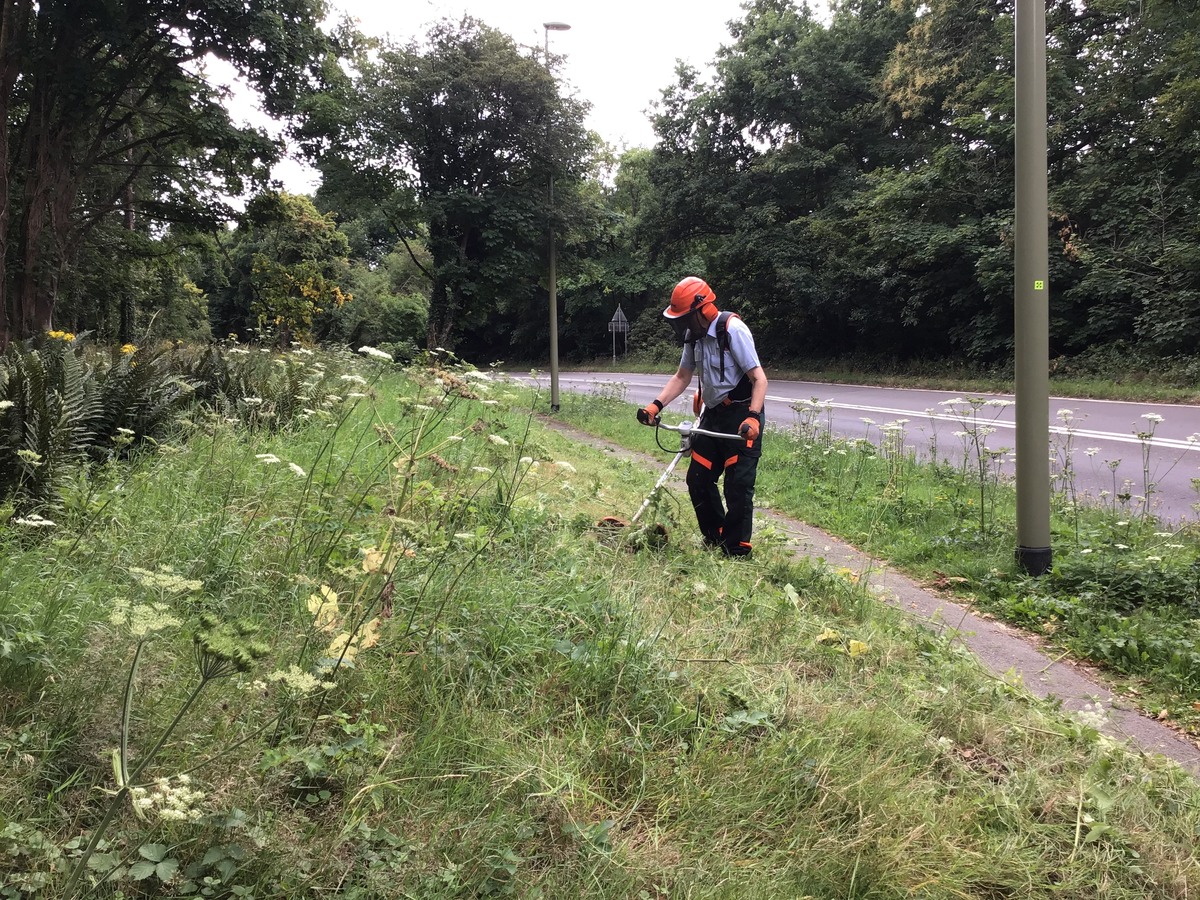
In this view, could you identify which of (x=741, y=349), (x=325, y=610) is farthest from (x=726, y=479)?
(x=325, y=610)

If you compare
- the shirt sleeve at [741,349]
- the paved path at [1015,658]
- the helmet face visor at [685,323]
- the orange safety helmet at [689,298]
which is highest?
the orange safety helmet at [689,298]

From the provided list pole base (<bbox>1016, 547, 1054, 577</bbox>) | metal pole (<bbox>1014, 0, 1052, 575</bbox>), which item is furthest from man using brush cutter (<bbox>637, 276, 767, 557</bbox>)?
pole base (<bbox>1016, 547, 1054, 577</bbox>)

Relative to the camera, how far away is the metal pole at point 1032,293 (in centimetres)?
495

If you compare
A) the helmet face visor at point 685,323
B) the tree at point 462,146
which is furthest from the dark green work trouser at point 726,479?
the tree at point 462,146

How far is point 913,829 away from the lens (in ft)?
7.18

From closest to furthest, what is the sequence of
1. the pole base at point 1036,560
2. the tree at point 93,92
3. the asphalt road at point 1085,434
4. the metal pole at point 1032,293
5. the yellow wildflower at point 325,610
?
the yellow wildflower at point 325,610
the metal pole at point 1032,293
the pole base at point 1036,560
the asphalt road at point 1085,434
the tree at point 93,92

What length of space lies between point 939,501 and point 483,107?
47.7 ft

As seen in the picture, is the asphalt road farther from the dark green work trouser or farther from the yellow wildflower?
the yellow wildflower

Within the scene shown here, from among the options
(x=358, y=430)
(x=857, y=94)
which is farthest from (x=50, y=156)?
(x=857, y=94)

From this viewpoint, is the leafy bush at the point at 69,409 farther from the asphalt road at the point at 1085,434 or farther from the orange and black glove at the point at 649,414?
the asphalt road at the point at 1085,434

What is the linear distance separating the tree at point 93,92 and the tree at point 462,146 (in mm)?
1531

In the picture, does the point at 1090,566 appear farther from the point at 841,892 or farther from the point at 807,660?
the point at 841,892

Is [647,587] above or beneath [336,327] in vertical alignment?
beneath

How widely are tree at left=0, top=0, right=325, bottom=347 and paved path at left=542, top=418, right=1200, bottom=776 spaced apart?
13.8m
